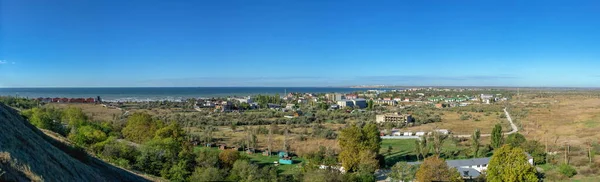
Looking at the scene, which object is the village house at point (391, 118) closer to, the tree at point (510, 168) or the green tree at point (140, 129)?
the green tree at point (140, 129)

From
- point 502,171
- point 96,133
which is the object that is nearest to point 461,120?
point 502,171

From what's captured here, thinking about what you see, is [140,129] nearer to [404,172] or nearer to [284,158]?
[284,158]

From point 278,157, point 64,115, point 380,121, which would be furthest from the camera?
point 380,121

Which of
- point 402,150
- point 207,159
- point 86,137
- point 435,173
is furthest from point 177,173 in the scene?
point 402,150

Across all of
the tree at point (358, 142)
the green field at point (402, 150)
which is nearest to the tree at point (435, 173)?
the tree at point (358, 142)

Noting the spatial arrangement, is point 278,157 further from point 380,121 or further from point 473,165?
point 380,121

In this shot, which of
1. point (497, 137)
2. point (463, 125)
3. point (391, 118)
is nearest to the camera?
point (497, 137)
